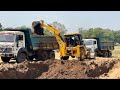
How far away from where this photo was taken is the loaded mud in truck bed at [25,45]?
20.7m

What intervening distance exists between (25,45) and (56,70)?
6051 mm

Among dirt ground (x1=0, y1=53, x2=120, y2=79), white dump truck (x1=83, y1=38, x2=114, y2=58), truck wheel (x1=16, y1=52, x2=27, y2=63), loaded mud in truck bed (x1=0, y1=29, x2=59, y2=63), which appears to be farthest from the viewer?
white dump truck (x1=83, y1=38, x2=114, y2=58)

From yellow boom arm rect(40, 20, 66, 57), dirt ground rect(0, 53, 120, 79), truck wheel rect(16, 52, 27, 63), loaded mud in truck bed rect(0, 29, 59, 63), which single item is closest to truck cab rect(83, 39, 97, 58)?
loaded mud in truck bed rect(0, 29, 59, 63)

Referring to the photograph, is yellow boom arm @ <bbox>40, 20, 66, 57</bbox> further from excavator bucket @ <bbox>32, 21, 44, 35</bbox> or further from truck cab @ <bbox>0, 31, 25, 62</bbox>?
truck cab @ <bbox>0, 31, 25, 62</bbox>

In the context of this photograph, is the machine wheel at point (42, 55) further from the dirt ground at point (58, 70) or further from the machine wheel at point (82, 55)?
the dirt ground at point (58, 70)

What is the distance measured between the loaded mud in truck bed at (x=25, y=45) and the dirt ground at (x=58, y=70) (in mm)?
2723

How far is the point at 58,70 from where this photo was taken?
16.9 metres

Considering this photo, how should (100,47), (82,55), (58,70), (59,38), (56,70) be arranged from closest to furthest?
(58,70), (56,70), (59,38), (82,55), (100,47)

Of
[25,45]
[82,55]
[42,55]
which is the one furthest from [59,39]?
[25,45]

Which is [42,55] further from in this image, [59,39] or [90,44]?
[90,44]

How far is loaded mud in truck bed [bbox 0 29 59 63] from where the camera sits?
20.7 m

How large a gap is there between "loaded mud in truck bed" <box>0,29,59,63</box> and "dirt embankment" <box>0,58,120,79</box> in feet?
8.93
